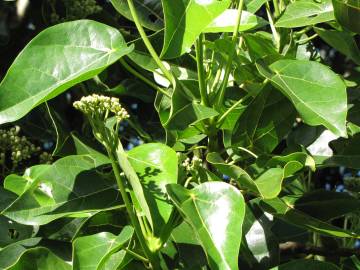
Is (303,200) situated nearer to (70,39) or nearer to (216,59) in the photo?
(216,59)

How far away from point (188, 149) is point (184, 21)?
14.7 inches

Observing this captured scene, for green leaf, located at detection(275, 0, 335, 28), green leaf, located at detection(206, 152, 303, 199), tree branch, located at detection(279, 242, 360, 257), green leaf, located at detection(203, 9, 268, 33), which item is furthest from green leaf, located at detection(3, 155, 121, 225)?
tree branch, located at detection(279, 242, 360, 257)

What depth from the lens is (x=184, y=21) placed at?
52.9 inches

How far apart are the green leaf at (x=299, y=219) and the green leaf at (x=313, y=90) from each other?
21cm

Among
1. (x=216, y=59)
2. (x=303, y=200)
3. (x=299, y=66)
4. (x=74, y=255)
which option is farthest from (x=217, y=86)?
(x=74, y=255)

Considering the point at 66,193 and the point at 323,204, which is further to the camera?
the point at 323,204

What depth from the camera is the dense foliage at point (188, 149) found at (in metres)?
1.27

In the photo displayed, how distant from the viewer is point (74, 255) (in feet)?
4.10

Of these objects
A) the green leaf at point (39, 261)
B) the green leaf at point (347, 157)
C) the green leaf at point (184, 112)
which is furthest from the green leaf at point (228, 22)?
the green leaf at point (39, 261)

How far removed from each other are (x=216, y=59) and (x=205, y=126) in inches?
6.9

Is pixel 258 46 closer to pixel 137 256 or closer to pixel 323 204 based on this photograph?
pixel 323 204

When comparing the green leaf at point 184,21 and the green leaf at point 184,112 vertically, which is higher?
the green leaf at point 184,21

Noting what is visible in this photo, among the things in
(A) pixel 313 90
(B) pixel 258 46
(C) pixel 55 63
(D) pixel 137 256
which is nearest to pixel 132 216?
(D) pixel 137 256

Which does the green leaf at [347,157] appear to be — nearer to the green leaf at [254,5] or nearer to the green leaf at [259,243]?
the green leaf at [259,243]
